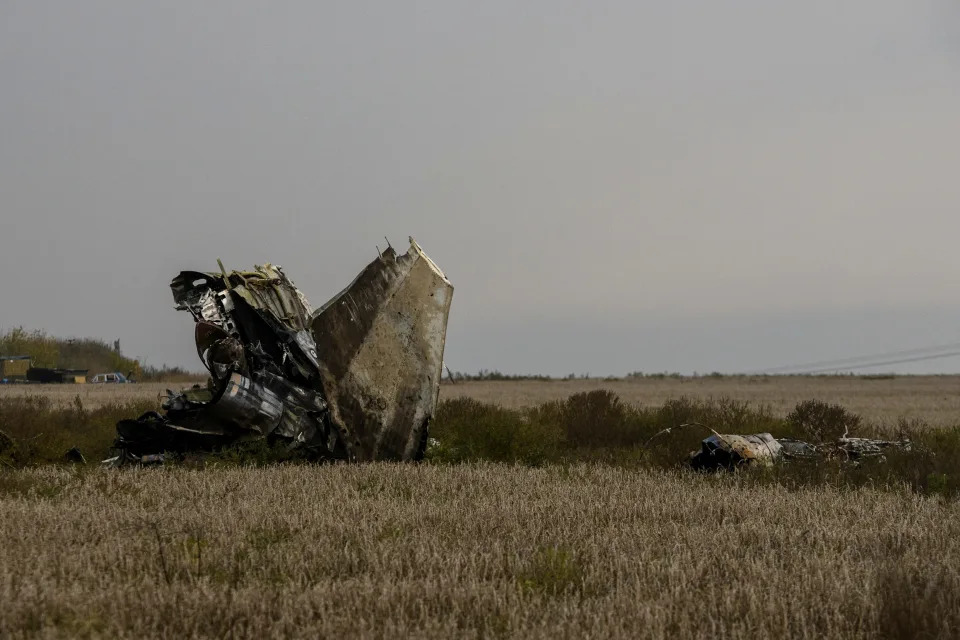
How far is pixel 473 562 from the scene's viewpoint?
5.11 m

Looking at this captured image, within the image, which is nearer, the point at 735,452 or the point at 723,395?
the point at 735,452

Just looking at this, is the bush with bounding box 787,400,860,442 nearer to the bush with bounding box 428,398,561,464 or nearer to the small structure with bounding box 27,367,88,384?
the bush with bounding box 428,398,561,464

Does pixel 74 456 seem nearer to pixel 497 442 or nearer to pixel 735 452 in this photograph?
pixel 497 442

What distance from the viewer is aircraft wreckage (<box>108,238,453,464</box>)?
10.6 m

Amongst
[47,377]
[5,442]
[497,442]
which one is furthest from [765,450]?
[47,377]

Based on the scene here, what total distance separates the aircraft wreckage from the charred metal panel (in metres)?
0.01

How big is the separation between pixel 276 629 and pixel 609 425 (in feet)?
36.4

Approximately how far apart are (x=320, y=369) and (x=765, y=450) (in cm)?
532

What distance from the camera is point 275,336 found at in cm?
1116

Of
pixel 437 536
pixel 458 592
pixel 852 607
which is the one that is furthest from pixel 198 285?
pixel 852 607

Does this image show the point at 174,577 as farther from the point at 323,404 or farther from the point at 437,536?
the point at 323,404

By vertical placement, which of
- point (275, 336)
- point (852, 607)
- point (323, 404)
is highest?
point (275, 336)

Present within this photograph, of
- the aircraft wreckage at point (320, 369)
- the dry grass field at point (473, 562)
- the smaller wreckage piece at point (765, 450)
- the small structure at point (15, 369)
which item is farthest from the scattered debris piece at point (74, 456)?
the small structure at point (15, 369)

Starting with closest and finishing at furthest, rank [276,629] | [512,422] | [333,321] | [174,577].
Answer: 1. [276,629]
2. [174,577]
3. [333,321]
4. [512,422]
